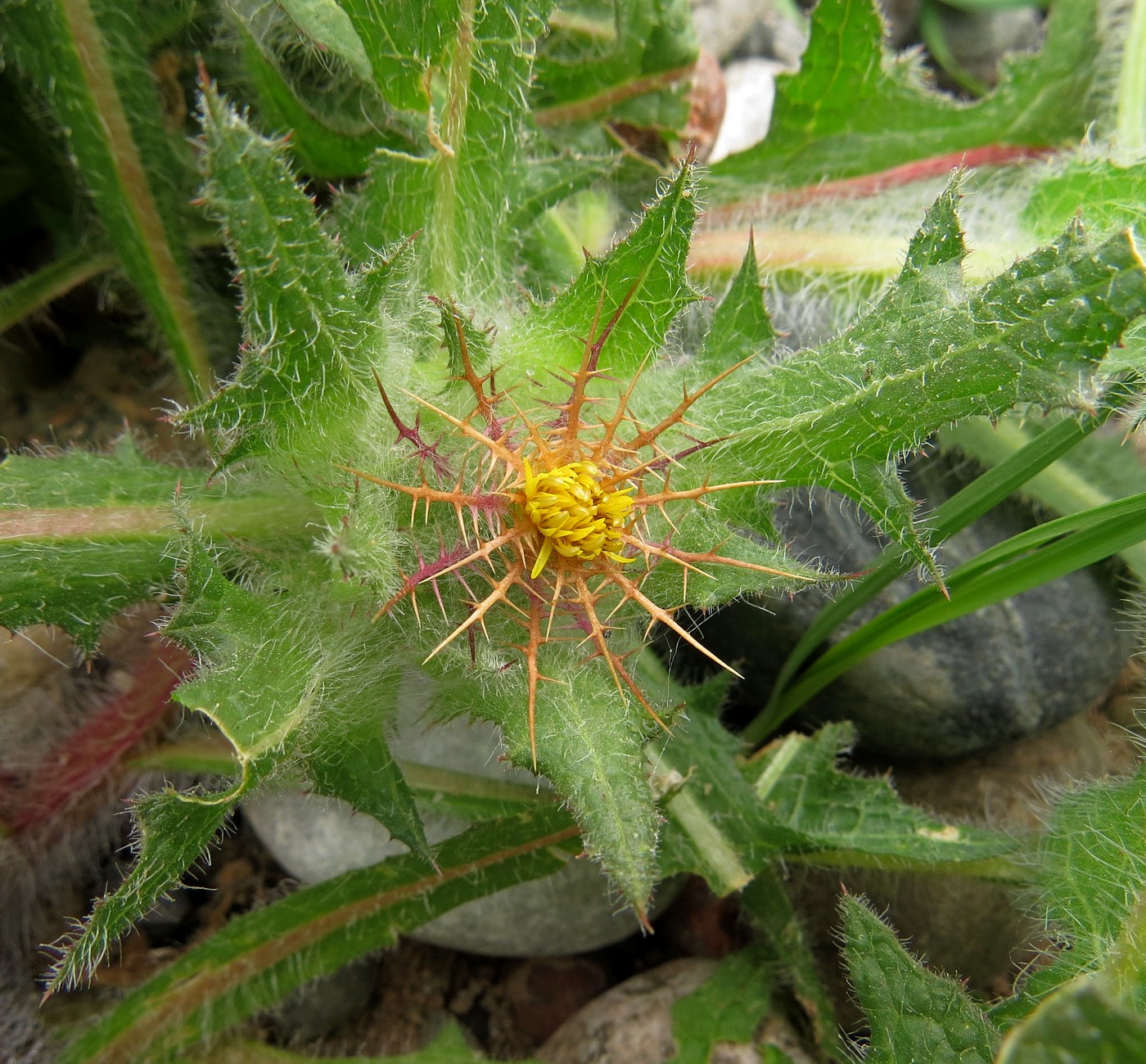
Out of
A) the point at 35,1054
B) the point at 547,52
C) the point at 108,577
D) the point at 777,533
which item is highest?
the point at 547,52

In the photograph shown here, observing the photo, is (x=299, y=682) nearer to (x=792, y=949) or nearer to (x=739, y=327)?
(x=739, y=327)

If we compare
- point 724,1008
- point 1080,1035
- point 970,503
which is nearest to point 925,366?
point 970,503

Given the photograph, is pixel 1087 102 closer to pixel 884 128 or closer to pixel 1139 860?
pixel 884 128

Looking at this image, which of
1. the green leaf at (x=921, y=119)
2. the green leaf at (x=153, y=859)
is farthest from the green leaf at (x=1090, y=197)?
the green leaf at (x=153, y=859)

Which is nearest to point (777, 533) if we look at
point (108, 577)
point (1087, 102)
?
point (108, 577)

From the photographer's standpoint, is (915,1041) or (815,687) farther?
(815,687)
